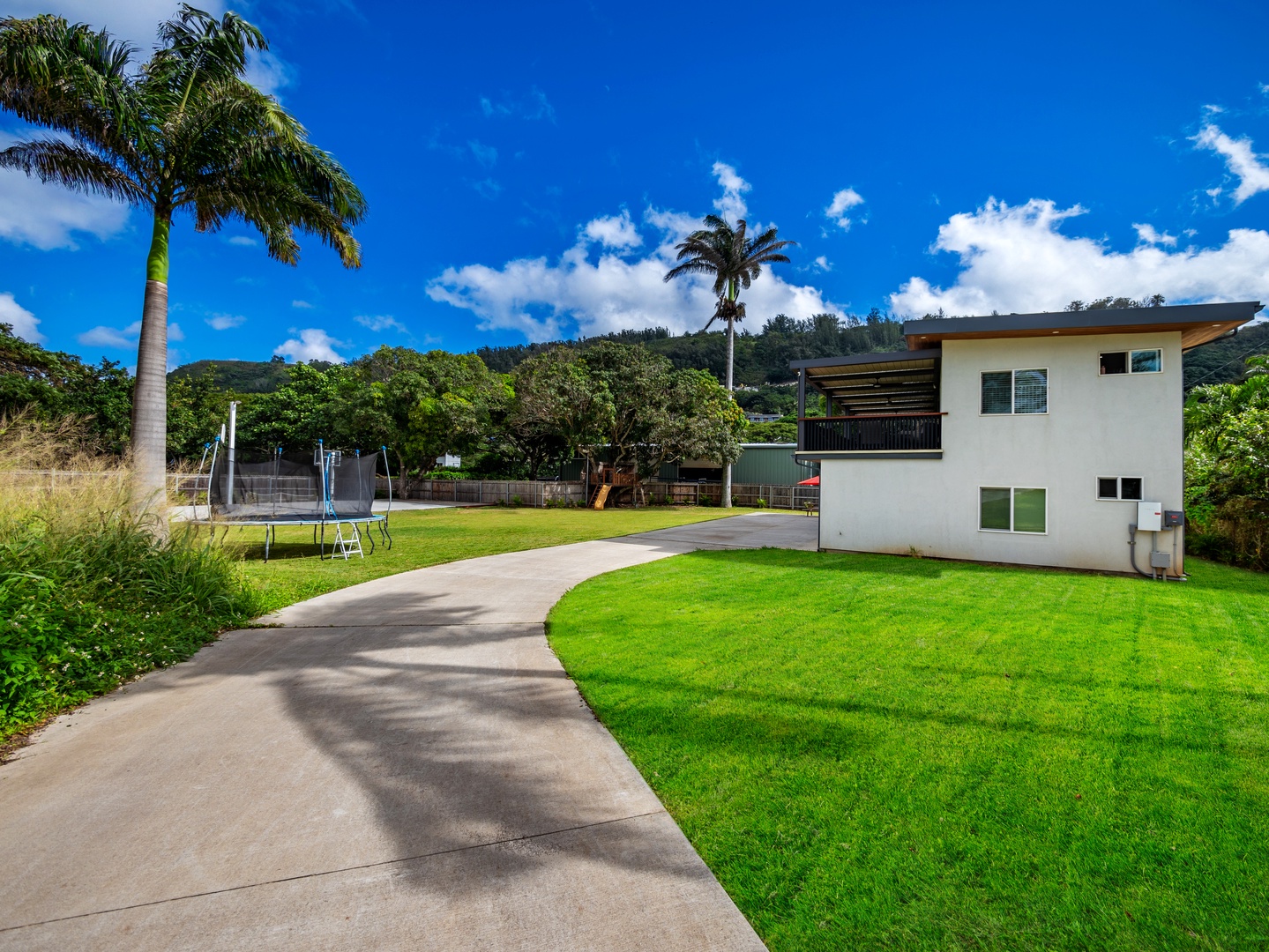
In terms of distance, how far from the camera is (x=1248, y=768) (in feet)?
10.4

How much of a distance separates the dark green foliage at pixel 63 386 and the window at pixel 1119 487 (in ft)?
114

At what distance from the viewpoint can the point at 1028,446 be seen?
11648 mm

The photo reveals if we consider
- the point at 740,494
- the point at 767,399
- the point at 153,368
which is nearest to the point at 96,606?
the point at 153,368

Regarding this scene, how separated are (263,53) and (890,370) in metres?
13.4

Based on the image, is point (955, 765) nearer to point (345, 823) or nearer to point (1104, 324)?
point (345, 823)

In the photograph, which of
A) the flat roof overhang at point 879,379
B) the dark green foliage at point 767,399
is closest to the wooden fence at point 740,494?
the flat roof overhang at point 879,379

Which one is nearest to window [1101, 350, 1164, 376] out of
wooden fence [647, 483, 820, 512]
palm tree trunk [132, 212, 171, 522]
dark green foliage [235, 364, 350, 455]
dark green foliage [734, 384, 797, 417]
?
palm tree trunk [132, 212, 171, 522]

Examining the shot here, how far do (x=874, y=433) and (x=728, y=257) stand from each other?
19.7 metres

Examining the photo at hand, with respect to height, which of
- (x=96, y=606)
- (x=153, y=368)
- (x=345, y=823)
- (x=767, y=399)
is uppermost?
(x=767, y=399)

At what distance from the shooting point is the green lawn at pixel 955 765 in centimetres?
214

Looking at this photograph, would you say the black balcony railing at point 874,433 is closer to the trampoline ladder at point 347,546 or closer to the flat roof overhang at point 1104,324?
the flat roof overhang at point 1104,324

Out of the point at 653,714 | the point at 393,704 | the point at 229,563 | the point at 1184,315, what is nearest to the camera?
the point at 653,714

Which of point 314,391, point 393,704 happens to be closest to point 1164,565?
point 393,704

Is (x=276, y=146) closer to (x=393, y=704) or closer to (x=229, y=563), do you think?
(x=229, y=563)
